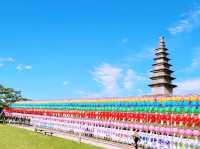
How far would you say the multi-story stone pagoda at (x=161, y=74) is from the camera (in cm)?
5847

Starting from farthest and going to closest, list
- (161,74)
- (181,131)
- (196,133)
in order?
1. (161,74)
2. (181,131)
3. (196,133)

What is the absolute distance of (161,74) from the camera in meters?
58.9

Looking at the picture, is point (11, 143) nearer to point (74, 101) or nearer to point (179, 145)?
point (179, 145)

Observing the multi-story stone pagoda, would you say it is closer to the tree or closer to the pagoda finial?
the pagoda finial

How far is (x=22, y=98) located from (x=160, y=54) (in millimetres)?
29986

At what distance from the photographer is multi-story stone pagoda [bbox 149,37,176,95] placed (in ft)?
192

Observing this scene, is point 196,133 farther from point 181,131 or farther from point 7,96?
point 7,96

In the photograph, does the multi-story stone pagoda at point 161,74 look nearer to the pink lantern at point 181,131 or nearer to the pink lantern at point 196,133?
the pink lantern at point 181,131

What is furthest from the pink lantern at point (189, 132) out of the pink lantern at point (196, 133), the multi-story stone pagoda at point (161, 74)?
the multi-story stone pagoda at point (161, 74)

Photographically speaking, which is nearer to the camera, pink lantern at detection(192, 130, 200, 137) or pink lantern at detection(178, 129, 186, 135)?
pink lantern at detection(192, 130, 200, 137)

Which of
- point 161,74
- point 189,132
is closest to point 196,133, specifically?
point 189,132

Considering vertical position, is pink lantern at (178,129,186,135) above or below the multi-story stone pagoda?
below

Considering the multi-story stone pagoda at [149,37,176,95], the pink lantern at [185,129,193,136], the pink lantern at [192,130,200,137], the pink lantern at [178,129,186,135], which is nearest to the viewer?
the pink lantern at [192,130,200,137]

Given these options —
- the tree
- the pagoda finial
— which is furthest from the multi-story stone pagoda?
the tree
